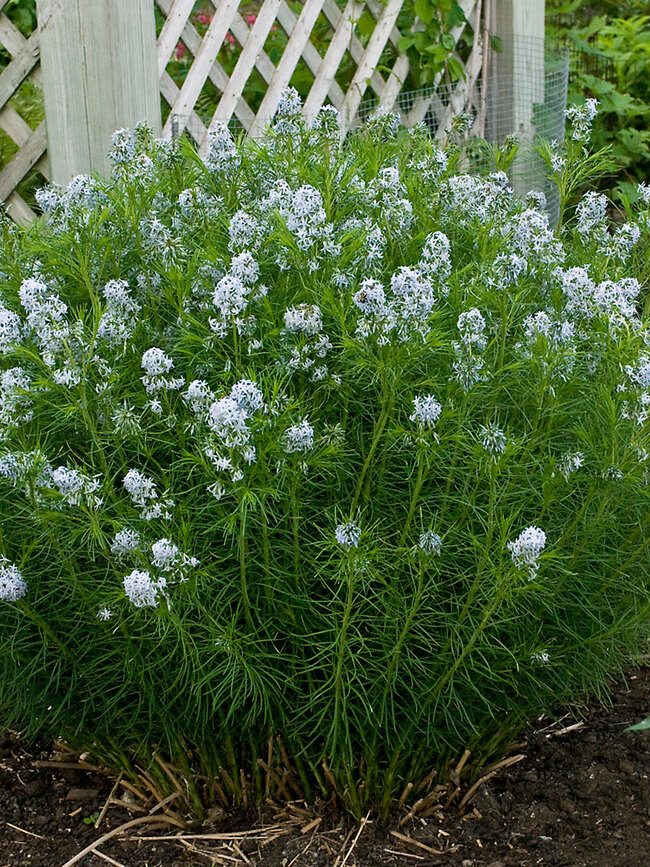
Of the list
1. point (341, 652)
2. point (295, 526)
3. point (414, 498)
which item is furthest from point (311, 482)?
point (341, 652)

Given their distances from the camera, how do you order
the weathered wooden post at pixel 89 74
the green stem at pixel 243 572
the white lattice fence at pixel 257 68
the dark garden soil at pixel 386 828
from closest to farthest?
1. the green stem at pixel 243 572
2. the dark garden soil at pixel 386 828
3. the weathered wooden post at pixel 89 74
4. the white lattice fence at pixel 257 68

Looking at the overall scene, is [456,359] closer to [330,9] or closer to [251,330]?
[251,330]

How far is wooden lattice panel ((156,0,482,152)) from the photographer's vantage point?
5.23m

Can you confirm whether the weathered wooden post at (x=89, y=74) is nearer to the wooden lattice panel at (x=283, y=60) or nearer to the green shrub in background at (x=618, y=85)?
the wooden lattice panel at (x=283, y=60)

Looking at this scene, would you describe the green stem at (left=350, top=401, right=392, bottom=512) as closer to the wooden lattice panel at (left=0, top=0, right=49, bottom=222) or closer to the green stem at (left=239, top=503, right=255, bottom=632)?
the green stem at (left=239, top=503, right=255, bottom=632)

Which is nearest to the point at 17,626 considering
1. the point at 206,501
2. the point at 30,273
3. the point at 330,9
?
the point at 206,501

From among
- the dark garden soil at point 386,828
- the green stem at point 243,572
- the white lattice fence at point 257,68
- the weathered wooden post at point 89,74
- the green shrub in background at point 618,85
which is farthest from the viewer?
the green shrub in background at point 618,85

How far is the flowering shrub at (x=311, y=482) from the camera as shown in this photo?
248cm

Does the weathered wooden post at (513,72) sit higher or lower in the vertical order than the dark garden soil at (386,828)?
higher

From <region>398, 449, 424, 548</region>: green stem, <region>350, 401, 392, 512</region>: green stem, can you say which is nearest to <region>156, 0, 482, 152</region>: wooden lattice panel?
<region>350, 401, 392, 512</region>: green stem

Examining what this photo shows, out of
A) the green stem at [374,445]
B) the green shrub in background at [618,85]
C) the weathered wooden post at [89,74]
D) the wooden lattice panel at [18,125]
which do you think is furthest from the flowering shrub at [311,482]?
the green shrub in background at [618,85]

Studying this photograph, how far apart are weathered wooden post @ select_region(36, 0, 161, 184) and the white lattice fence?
4.5 inches

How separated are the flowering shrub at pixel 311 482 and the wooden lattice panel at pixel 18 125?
1.94m

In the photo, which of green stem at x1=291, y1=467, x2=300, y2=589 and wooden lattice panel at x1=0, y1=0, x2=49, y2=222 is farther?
wooden lattice panel at x1=0, y1=0, x2=49, y2=222
